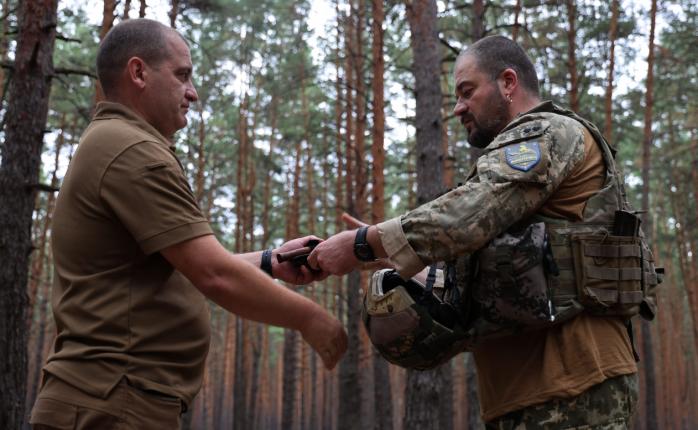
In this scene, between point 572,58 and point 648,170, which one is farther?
point 648,170

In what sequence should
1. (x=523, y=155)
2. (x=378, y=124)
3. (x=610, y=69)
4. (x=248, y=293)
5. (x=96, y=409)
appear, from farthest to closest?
(x=610, y=69) → (x=378, y=124) → (x=523, y=155) → (x=248, y=293) → (x=96, y=409)

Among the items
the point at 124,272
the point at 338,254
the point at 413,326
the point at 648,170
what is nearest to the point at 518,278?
the point at 413,326

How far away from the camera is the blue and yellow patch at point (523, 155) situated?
255 centimetres

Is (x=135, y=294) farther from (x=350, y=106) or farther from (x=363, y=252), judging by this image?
(x=350, y=106)

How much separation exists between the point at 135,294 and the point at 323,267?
0.97 meters

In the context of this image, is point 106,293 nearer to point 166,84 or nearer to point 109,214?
point 109,214

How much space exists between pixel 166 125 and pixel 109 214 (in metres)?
0.54

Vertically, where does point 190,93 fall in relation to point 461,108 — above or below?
below

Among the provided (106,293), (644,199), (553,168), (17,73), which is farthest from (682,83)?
(106,293)

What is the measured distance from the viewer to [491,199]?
2.54 meters

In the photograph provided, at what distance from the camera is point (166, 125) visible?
8.70ft

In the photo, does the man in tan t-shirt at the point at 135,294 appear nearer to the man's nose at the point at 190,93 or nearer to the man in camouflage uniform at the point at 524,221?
the man's nose at the point at 190,93

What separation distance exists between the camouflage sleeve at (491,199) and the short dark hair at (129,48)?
1.09 meters

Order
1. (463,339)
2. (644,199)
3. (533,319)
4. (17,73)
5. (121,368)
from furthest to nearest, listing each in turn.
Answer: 1. (644,199)
2. (17,73)
3. (463,339)
4. (533,319)
5. (121,368)
